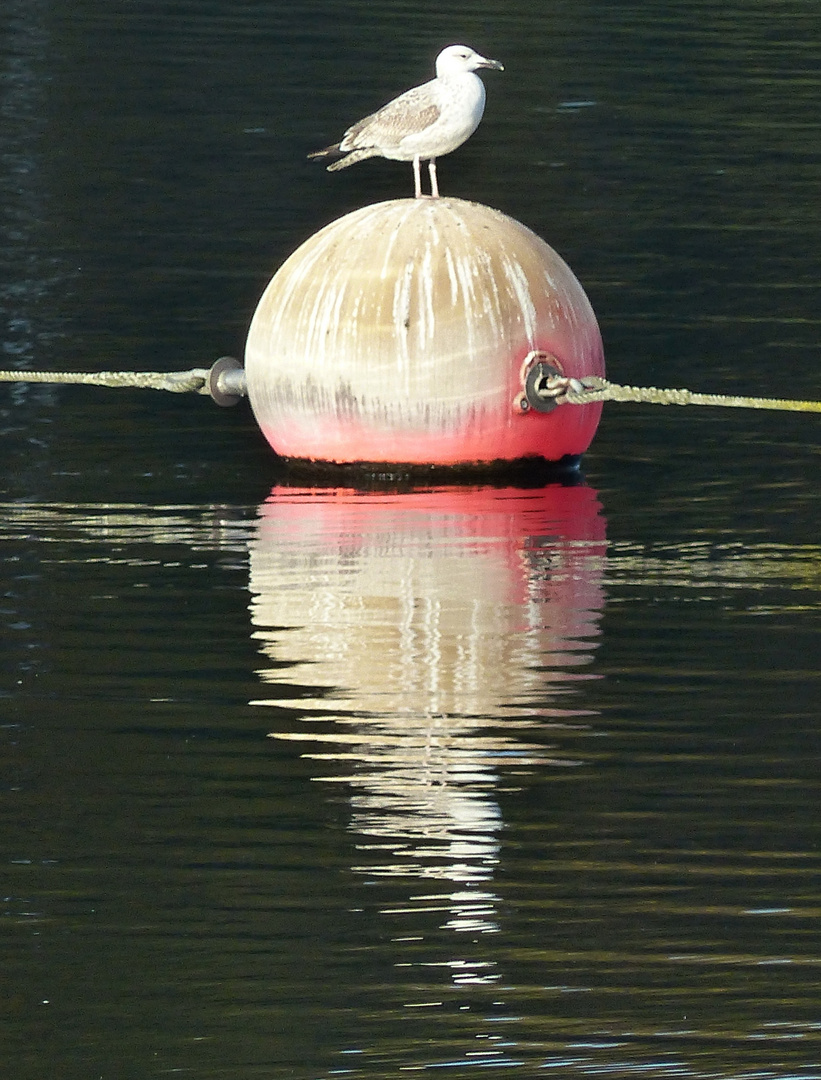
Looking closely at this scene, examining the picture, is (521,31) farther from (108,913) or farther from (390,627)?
(108,913)

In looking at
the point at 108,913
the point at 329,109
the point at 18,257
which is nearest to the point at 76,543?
the point at 108,913

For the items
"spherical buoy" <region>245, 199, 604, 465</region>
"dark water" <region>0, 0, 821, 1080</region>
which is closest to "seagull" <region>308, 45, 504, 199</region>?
"spherical buoy" <region>245, 199, 604, 465</region>

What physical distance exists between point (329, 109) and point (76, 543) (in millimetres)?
21332

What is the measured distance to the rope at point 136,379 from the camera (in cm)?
1766

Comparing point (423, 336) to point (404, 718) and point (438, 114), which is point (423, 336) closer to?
point (438, 114)

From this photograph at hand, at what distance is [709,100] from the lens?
121 ft

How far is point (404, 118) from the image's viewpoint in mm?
16156

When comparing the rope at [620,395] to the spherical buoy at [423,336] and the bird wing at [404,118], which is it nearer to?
the spherical buoy at [423,336]

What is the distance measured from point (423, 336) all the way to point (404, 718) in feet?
14.9

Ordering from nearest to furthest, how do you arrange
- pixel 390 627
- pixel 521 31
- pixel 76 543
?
pixel 390 627
pixel 76 543
pixel 521 31

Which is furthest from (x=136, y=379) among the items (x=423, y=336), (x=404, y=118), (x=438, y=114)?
(x=423, y=336)

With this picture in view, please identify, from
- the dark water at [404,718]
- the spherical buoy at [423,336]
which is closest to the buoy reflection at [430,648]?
the dark water at [404,718]

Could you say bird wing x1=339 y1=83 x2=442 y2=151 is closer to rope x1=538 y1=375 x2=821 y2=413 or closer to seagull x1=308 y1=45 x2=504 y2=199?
seagull x1=308 y1=45 x2=504 y2=199

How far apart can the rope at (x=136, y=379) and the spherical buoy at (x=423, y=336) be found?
1.58 meters
